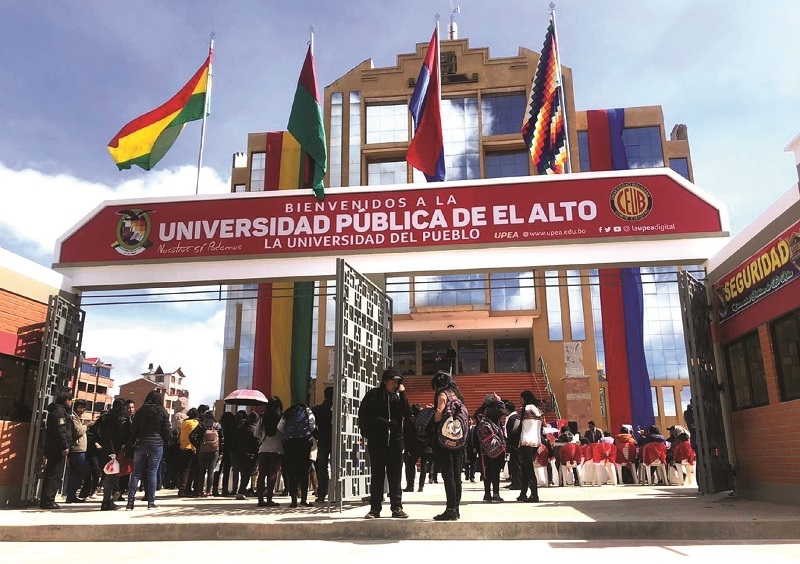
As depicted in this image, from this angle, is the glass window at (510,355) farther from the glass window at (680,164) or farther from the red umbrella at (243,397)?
the red umbrella at (243,397)

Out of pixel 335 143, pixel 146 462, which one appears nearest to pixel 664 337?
pixel 335 143

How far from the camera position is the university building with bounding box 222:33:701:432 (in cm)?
3170

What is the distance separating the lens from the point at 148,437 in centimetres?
897

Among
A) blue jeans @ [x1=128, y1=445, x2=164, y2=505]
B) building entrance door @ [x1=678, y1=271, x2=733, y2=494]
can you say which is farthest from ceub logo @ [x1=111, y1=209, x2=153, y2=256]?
building entrance door @ [x1=678, y1=271, x2=733, y2=494]

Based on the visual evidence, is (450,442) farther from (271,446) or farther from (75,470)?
(75,470)

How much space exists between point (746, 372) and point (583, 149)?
86.9 feet

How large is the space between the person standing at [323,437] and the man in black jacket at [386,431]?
6.38ft

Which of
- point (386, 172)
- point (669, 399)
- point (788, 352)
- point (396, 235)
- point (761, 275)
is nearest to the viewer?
point (788, 352)

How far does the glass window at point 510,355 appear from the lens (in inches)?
1427

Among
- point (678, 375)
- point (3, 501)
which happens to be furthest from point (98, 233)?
point (678, 375)

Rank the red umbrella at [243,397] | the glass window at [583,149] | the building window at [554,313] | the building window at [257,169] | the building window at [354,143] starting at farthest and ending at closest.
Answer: the building window at [257,169] → the building window at [354,143] → the glass window at [583,149] → the building window at [554,313] → the red umbrella at [243,397]

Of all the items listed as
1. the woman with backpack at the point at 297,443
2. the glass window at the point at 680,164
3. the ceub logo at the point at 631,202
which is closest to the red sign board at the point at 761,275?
the ceub logo at the point at 631,202

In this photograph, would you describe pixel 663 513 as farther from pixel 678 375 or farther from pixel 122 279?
pixel 678 375

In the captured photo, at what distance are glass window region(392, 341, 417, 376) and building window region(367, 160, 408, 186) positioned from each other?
9147 mm
